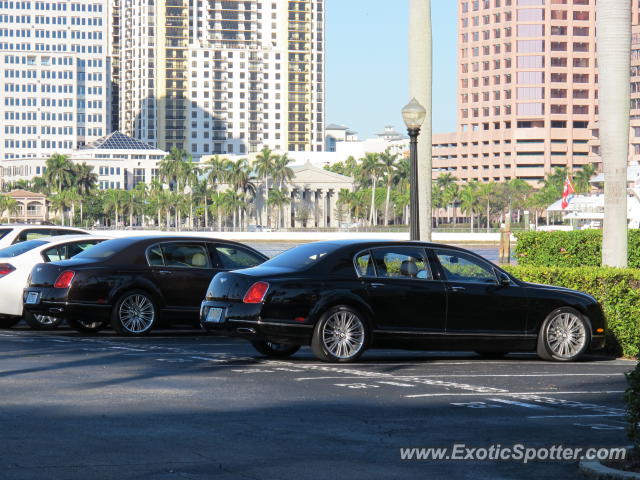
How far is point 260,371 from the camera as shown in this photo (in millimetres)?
13203

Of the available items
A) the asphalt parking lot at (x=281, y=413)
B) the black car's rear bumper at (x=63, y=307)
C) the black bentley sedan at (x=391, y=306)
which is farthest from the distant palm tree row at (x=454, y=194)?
the asphalt parking lot at (x=281, y=413)

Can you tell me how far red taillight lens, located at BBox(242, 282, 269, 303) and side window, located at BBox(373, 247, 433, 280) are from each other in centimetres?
150

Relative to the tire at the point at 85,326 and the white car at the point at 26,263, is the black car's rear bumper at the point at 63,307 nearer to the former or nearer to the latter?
the tire at the point at 85,326

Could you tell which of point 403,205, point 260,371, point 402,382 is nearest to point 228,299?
point 260,371

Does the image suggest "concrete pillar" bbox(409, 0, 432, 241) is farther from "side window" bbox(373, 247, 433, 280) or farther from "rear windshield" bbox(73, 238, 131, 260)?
"side window" bbox(373, 247, 433, 280)

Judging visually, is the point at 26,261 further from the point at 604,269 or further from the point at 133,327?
the point at 604,269

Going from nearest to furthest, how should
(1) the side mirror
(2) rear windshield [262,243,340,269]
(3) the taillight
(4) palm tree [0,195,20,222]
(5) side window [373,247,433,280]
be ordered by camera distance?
(2) rear windshield [262,243,340,269], (5) side window [373,247,433,280], (1) the side mirror, (3) the taillight, (4) palm tree [0,195,20,222]

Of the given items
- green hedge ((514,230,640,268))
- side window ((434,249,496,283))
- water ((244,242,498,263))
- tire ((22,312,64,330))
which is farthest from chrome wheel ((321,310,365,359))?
water ((244,242,498,263))

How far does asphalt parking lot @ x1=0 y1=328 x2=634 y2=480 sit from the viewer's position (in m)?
7.67

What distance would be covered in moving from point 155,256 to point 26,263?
2539 mm

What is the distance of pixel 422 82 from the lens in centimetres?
2100

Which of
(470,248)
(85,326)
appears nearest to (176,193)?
(470,248)

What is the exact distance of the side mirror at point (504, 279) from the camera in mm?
15126

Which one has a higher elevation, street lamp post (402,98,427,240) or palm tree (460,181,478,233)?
palm tree (460,181,478,233)
